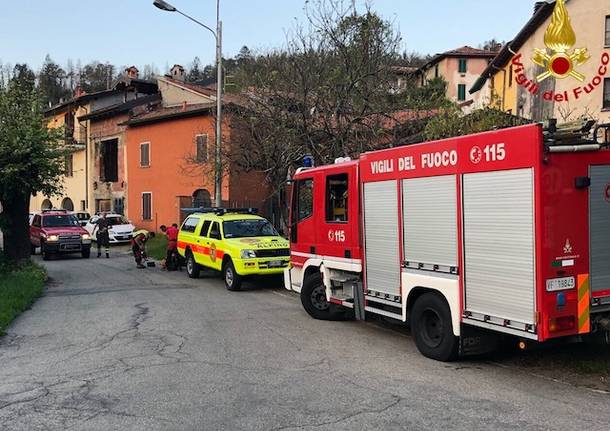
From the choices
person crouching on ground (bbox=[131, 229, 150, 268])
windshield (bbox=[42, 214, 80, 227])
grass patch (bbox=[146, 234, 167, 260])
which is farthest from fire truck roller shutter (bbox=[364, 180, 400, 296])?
windshield (bbox=[42, 214, 80, 227])

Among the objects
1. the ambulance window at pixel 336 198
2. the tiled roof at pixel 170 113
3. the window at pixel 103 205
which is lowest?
the ambulance window at pixel 336 198

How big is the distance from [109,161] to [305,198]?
3117cm

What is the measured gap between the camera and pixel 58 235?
24922 millimetres

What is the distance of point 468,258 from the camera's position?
693 cm

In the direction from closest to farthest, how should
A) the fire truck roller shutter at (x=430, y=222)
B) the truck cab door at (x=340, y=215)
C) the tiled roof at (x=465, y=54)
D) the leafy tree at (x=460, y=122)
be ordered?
the fire truck roller shutter at (x=430, y=222) < the truck cab door at (x=340, y=215) < the leafy tree at (x=460, y=122) < the tiled roof at (x=465, y=54)

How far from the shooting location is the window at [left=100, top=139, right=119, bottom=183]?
38469 mm

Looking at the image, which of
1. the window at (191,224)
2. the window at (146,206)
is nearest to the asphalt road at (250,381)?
the window at (191,224)

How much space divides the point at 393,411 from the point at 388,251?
3142 millimetres

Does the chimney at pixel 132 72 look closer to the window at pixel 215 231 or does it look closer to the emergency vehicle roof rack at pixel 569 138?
the window at pixel 215 231

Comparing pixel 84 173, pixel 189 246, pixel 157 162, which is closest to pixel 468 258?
pixel 189 246

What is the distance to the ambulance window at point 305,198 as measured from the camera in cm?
1081

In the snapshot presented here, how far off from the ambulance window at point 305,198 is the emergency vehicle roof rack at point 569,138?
16.4 ft

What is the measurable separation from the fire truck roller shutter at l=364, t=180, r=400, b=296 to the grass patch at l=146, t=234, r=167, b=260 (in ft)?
55.1

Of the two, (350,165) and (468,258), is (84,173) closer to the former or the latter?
(350,165)
